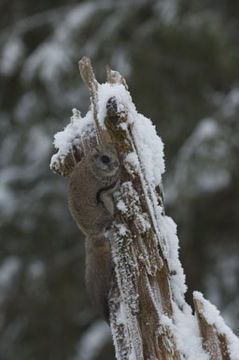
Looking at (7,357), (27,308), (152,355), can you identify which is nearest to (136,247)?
(152,355)

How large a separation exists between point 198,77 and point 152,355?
3.27m

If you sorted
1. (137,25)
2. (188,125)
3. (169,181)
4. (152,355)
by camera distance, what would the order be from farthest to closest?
1. (137,25)
2. (188,125)
3. (169,181)
4. (152,355)

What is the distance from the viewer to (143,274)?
138 cm

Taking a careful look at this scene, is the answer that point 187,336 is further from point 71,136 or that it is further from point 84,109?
point 84,109

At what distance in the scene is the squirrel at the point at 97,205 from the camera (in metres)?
1.40

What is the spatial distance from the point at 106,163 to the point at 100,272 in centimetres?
23

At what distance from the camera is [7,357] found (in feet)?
17.2

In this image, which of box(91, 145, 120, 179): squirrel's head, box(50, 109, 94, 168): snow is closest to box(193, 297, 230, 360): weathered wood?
box(91, 145, 120, 179): squirrel's head

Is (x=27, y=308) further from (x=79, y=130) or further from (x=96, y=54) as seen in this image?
(x=79, y=130)

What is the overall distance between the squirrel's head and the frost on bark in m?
0.02

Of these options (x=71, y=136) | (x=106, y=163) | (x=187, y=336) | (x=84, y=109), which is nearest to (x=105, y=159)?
(x=106, y=163)

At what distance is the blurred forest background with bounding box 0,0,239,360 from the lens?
418 cm

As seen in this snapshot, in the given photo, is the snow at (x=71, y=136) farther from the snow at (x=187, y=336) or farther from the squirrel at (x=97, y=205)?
the snow at (x=187, y=336)

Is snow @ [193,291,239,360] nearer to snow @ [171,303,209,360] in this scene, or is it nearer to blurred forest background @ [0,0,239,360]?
snow @ [171,303,209,360]
